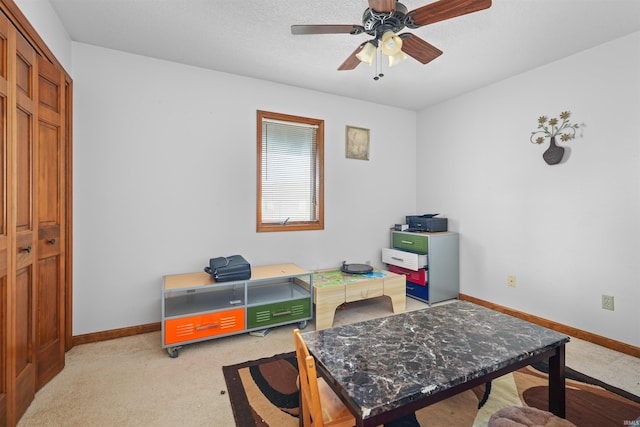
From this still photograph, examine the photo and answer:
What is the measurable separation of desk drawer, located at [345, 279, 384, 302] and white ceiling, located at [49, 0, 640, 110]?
2.23 m

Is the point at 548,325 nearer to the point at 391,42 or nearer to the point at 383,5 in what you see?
the point at 391,42

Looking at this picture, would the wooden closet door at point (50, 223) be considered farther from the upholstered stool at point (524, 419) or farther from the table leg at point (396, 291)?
the table leg at point (396, 291)

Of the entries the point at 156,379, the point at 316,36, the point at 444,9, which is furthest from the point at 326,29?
the point at 156,379

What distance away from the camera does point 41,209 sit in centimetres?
197

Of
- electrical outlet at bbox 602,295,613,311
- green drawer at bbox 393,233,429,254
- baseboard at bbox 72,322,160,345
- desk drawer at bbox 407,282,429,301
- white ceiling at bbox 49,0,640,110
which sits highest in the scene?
white ceiling at bbox 49,0,640,110

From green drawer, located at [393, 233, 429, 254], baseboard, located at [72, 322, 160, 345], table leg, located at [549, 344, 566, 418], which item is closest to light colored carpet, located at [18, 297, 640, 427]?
baseboard, located at [72, 322, 160, 345]

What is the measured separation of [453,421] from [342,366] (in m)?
0.96

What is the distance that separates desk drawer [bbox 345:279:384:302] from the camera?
3.02 m

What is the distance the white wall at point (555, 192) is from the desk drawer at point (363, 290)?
1348 mm

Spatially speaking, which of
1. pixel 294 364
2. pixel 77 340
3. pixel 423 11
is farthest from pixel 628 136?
pixel 77 340

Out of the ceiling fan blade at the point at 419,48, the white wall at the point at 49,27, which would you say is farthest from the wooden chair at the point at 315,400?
the white wall at the point at 49,27

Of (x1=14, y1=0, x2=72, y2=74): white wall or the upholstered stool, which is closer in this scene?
the upholstered stool

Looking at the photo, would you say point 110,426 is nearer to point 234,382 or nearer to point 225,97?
point 234,382

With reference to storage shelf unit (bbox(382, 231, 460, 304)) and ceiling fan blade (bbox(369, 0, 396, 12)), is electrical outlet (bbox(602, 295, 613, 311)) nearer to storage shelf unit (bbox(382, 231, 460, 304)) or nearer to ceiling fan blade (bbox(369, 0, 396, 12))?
storage shelf unit (bbox(382, 231, 460, 304))
